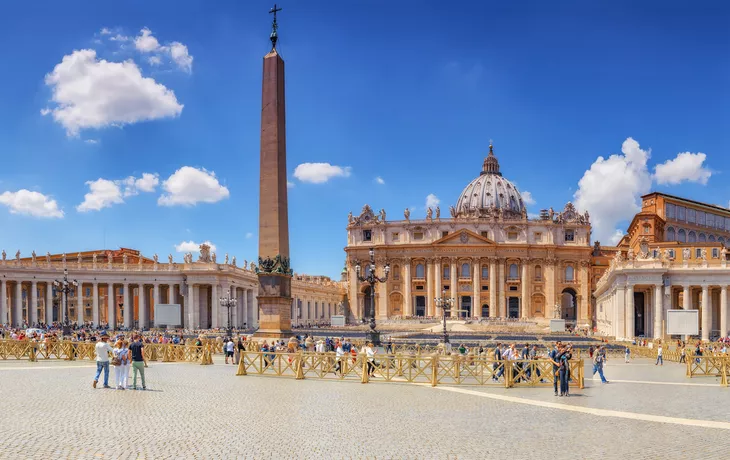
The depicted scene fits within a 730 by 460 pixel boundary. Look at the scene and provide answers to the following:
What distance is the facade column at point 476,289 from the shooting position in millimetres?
99938

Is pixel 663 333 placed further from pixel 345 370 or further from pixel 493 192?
pixel 493 192

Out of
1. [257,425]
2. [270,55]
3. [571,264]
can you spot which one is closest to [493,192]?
[571,264]

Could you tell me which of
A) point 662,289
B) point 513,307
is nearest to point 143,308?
point 662,289

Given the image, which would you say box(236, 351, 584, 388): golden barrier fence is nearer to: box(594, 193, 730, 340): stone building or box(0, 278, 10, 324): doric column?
box(594, 193, 730, 340): stone building

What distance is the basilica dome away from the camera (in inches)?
5241

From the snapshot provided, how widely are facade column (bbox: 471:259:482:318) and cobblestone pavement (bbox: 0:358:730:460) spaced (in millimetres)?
80654

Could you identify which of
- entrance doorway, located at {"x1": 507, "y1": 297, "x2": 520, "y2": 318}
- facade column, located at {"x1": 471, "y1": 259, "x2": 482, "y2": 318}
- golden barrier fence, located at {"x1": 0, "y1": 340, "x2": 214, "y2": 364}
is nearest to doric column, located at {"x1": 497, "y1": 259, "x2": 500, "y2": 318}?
entrance doorway, located at {"x1": 507, "y1": 297, "x2": 520, "y2": 318}

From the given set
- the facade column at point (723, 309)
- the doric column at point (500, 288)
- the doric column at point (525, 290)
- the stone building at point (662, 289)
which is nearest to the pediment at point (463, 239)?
the doric column at point (500, 288)

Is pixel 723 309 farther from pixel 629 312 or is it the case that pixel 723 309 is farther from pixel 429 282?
pixel 429 282

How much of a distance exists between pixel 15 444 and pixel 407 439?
612 cm

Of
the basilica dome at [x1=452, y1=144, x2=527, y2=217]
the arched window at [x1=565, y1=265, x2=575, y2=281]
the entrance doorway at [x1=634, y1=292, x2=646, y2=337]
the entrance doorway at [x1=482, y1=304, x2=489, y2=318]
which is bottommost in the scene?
the entrance doorway at [x1=482, y1=304, x2=489, y2=318]

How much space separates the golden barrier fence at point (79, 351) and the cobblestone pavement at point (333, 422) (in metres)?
6.84

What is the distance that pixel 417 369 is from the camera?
20.5 m

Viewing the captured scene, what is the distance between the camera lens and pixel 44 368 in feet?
74.8
